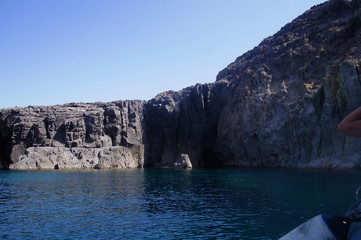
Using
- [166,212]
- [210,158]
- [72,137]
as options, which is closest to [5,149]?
[72,137]

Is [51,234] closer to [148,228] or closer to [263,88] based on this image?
[148,228]

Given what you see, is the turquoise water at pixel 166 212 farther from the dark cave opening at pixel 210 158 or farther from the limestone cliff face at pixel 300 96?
the dark cave opening at pixel 210 158

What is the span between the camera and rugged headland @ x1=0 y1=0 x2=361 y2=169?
233 feet

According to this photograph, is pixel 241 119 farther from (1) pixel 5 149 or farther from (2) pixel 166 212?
(1) pixel 5 149

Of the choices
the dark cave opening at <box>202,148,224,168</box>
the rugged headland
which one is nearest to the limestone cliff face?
the rugged headland

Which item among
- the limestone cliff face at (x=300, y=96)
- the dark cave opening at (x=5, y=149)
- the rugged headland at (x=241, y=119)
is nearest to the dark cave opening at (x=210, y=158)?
the rugged headland at (x=241, y=119)

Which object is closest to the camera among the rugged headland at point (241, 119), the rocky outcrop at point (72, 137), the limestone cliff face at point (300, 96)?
the limestone cliff face at point (300, 96)

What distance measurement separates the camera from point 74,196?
114 feet

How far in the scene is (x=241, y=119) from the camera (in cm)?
9044

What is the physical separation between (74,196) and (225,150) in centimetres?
6701

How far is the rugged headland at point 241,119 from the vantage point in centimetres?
7100

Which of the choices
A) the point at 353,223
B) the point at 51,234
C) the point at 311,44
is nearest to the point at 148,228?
the point at 51,234

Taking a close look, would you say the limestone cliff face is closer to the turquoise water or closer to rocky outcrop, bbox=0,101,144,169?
rocky outcrop, bbox=0,101,144,169

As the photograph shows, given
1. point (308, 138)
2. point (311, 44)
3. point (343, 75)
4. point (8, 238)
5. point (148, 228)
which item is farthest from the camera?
point (311, 44)
